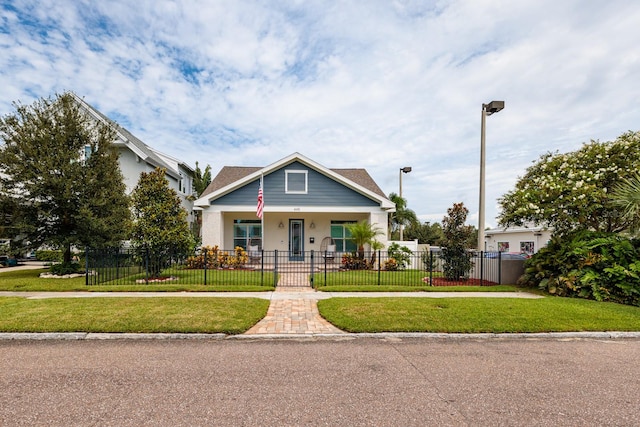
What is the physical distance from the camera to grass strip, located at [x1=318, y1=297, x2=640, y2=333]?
712cm

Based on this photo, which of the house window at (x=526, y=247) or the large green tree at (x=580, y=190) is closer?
the large green tree at (x=580, y=190)

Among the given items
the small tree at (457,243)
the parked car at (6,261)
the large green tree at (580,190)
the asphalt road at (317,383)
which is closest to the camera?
the asphalt road at (317,383)

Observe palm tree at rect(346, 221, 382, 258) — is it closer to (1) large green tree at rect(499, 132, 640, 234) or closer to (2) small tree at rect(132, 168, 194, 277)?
(1) large green tree at rect(499, 132, 640, 234)

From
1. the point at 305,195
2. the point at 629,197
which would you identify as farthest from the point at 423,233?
the point at 629,197

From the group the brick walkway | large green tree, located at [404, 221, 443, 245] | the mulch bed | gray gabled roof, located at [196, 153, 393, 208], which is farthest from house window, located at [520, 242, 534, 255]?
the brick walkway

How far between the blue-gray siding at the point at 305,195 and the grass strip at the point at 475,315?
33.8 feet

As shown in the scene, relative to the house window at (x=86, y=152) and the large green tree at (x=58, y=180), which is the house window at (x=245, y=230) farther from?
the house window at (x=86, y=152)

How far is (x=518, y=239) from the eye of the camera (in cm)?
3158

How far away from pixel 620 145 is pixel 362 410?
1287 centimetres

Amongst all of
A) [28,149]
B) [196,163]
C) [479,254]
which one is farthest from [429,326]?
[196,163]

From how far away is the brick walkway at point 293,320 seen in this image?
6.93 meters

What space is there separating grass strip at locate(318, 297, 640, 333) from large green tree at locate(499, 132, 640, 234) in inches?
126

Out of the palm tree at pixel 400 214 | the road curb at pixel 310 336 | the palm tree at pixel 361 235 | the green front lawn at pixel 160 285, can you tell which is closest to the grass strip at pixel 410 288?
the green front lawn at pixel 160 285

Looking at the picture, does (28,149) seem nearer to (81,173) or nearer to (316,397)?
(81,173)
